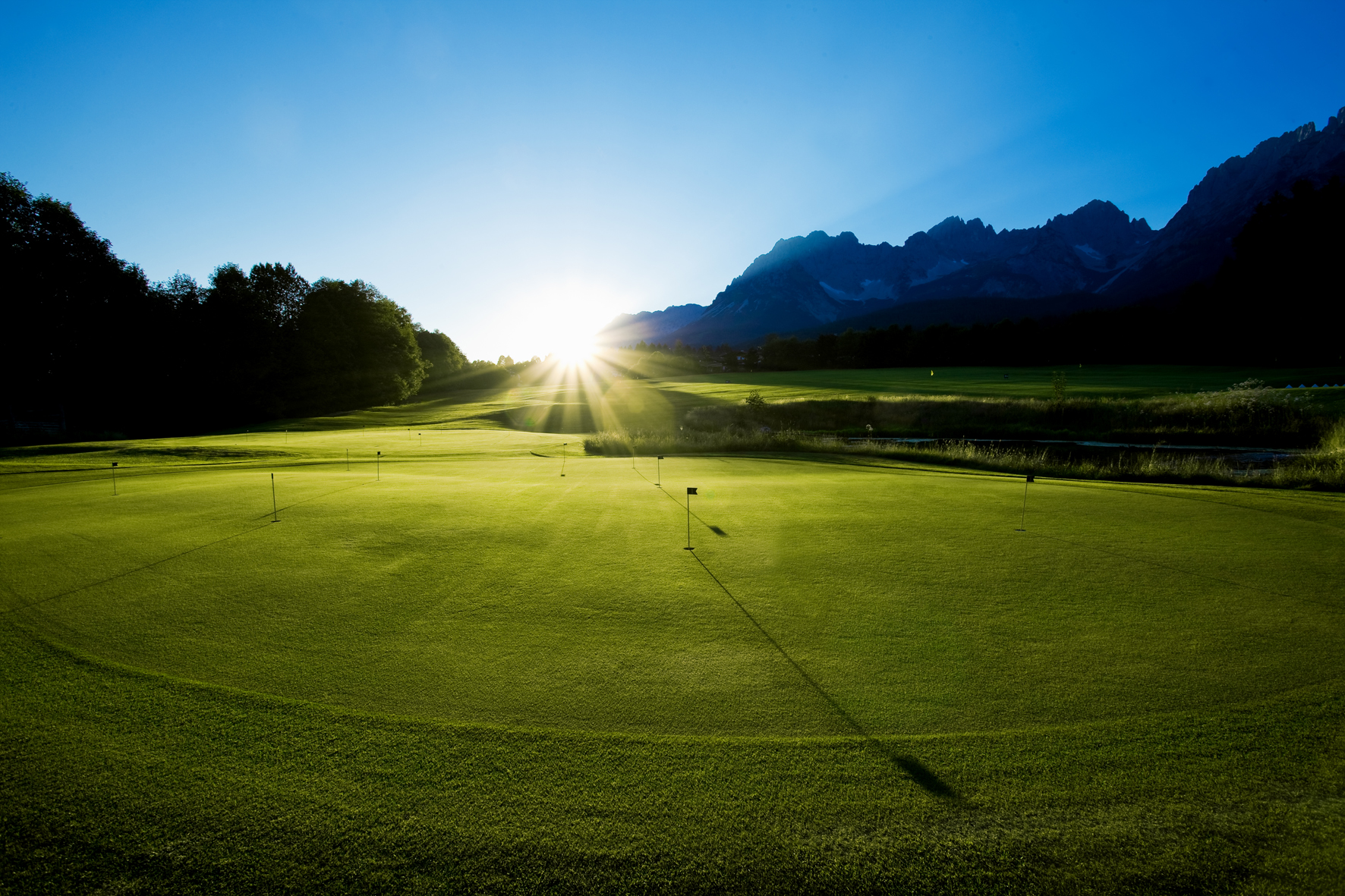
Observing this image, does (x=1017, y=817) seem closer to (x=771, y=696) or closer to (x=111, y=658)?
(x=771, y=696)

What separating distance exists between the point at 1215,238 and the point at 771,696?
884ft

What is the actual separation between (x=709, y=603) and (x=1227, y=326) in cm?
7653

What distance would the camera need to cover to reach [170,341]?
122ft

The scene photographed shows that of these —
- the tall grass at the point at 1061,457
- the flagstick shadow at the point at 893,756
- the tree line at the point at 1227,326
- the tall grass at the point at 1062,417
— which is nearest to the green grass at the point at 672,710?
the flagstick shadow at the point at 893,756

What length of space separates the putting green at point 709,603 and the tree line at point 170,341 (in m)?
32.8

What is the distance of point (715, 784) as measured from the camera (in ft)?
9.61

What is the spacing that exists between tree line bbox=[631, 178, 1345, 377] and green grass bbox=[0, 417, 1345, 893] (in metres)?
65.8

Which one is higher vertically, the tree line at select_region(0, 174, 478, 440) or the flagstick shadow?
the tree line at select_region(0, 174, 478, 440)

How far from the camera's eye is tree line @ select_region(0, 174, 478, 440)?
30.0m

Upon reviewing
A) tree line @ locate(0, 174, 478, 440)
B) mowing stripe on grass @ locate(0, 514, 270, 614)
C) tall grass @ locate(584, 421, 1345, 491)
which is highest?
tree line @ locate(0, 174, 478, 440)

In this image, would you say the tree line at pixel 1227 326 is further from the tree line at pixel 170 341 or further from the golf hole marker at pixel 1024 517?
the tree line at pixel 170 341

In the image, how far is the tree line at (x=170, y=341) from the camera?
29984 mm

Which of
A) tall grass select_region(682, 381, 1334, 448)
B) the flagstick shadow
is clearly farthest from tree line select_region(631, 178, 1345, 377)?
the flagstick shadow

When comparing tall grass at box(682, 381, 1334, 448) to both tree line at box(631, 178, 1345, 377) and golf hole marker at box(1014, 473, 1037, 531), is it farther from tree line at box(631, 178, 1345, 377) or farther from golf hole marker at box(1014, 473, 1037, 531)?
tree line at box(631, 178, 1345, 377)
